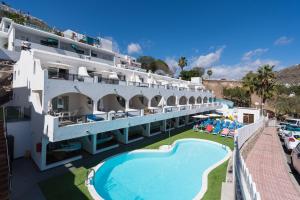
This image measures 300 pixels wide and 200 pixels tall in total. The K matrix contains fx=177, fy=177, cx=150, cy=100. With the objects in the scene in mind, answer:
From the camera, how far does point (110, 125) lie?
53.3ft

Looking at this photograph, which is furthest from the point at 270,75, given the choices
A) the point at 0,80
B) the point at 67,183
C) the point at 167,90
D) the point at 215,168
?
the point at 0,80

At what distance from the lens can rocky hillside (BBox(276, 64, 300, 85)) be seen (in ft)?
364

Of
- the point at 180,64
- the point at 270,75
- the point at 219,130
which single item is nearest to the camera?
the point at 219,130

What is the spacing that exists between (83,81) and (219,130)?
20413mm

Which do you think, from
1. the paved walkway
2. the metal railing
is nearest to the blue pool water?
the paved walkway

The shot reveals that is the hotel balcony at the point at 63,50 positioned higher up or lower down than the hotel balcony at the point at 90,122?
higher up

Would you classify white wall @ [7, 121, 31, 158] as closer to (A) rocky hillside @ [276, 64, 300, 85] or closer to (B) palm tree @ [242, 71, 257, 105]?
(B) palm tree @ [242, 71, 257, 105]

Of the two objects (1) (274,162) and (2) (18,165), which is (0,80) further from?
(1) (274,162)

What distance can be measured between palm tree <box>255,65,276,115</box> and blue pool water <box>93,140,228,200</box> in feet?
85.4

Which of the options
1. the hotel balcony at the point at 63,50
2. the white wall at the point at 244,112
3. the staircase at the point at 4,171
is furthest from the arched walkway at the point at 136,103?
the white wall at the point at 244,112

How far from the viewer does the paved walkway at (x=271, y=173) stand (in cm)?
1034

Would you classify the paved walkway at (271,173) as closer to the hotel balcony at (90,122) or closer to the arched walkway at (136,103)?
the hotel balcony at (90,122)

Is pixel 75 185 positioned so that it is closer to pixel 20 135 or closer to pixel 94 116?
pixel 94 116

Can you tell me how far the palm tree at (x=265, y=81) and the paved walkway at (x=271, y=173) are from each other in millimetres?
21605
